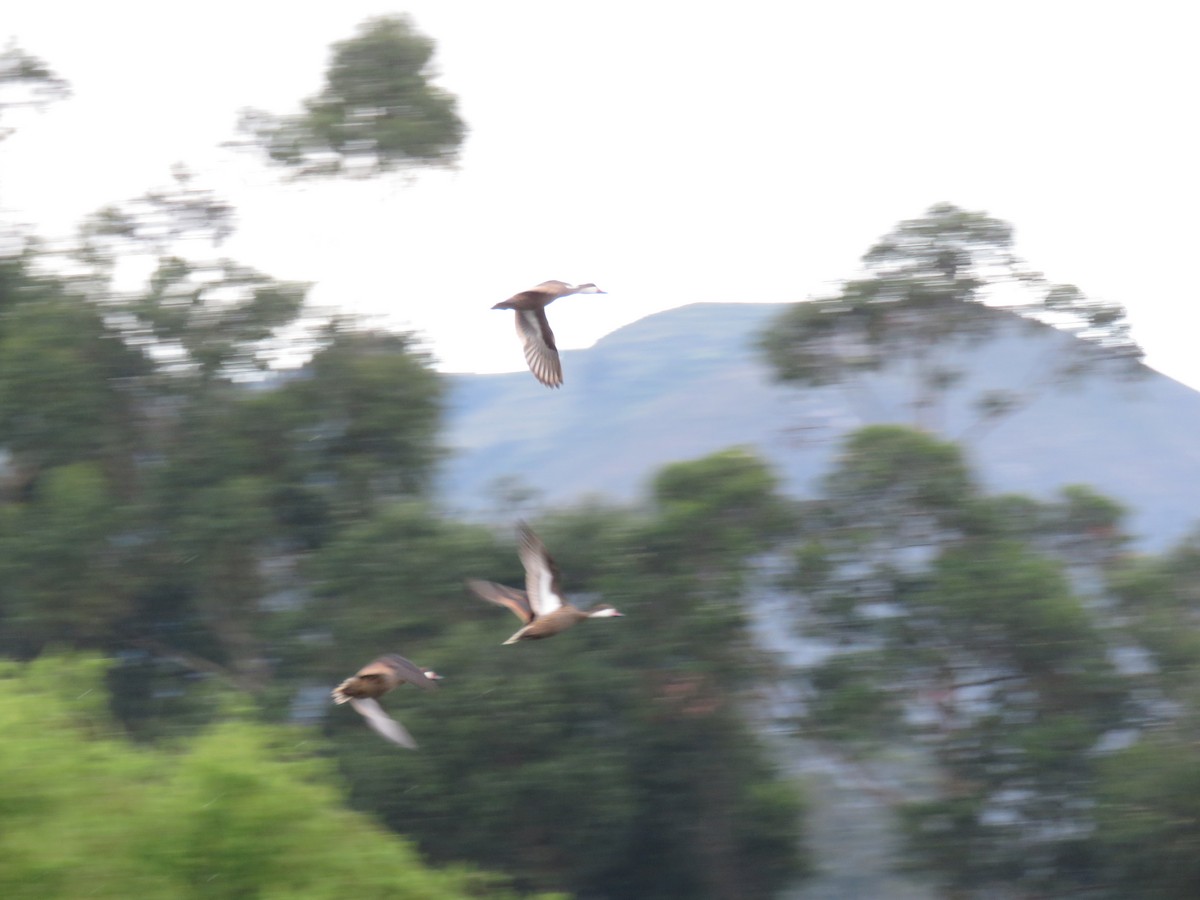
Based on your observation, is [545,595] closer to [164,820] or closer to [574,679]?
[164,820]

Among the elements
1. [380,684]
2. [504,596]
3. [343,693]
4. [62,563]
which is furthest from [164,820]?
[62,563]

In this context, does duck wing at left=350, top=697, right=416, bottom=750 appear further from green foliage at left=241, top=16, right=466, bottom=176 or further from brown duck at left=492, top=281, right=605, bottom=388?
green foliage at left=241, top=16, right=466, bottom=176

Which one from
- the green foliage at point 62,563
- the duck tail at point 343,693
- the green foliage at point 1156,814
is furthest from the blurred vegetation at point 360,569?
the duck tail at point 343,693

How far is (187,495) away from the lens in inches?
614

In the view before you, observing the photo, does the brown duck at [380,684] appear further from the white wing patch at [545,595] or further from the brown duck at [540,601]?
the white wing patch at [545,595]

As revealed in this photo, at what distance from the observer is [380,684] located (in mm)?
7695

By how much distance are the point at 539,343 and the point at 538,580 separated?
1.09 meters

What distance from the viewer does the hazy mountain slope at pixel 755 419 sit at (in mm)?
16016

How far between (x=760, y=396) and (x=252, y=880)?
36.7 feet

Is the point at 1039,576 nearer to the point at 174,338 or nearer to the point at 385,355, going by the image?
the point at 385,355

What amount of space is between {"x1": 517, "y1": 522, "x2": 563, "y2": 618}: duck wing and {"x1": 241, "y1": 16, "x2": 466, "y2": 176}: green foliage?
30.7 feet

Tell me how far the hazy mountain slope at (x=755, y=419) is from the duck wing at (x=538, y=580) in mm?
7371

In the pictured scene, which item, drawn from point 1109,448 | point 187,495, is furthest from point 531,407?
point 187,495

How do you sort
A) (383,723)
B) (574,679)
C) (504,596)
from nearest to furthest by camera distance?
1. (383,723)
2. (504,596)
3. (574,679)
